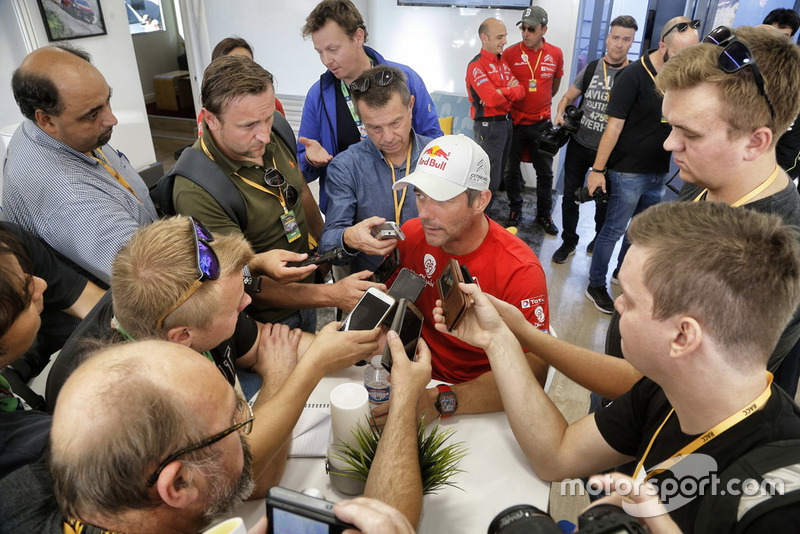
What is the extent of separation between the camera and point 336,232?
262 centimetres

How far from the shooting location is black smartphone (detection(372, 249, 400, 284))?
235 centimetres

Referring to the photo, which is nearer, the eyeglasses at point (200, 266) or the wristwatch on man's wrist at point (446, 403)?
the eyeglasses at point (200, 266)

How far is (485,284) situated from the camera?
2098 mm

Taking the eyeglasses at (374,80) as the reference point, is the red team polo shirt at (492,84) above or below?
below

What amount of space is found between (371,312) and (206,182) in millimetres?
974

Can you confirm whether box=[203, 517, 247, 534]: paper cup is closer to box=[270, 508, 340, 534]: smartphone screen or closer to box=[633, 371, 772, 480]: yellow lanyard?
box=[270, 508, 340, 534]: smartphone screen

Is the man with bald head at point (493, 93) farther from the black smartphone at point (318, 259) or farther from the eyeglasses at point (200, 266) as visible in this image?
the eyeglasses at point (200, 266)

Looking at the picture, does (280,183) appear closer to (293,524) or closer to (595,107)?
(293,524)

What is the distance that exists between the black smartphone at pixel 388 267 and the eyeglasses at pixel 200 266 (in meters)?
0.91

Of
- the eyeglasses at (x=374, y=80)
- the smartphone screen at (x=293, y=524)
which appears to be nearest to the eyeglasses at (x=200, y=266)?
the smartphone screen at (x=293, y=524)

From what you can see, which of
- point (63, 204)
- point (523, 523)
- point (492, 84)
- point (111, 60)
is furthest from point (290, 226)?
point (111, 60)

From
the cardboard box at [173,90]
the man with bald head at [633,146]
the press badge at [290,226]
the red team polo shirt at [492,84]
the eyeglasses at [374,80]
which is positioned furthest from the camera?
the cardboard box at [173,90]

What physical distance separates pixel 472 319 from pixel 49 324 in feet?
5.58

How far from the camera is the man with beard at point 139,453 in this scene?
3.20 feet
